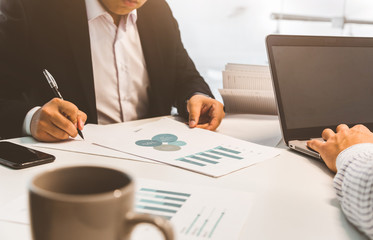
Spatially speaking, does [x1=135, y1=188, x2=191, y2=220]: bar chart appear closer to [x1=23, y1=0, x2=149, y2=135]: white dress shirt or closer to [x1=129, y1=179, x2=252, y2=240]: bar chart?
[x1=129, y1=179, x2=252, y2=240]: bar chart

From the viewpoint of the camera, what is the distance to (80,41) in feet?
4.18

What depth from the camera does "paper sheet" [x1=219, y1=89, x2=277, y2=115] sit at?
→ 1.35 meters

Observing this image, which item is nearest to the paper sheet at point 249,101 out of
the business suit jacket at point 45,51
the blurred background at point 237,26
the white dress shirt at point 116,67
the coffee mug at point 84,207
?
the business suit jacket at point 45,51

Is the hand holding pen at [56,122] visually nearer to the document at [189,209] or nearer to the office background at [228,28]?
the document at [189,209]

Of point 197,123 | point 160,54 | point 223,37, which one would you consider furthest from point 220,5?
point 197,123

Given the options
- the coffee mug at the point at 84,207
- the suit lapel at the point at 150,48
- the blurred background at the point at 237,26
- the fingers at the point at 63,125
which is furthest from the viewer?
the blurred background at the point at 237,26

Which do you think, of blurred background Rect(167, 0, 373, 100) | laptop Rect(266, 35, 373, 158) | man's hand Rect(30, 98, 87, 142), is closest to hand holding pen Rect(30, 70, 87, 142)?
man's hand Rect(30, 98, 87, 142)

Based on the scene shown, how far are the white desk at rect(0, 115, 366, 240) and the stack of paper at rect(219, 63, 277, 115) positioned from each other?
484 mm

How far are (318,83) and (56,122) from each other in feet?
2.18

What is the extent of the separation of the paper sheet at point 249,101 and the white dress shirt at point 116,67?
0.34 metres

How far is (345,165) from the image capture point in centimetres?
61

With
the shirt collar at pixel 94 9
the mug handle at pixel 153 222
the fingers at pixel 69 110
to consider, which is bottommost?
the fingers at pixel 69 110

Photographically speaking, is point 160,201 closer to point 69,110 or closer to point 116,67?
point 69,110

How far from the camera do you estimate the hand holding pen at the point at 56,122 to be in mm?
865
